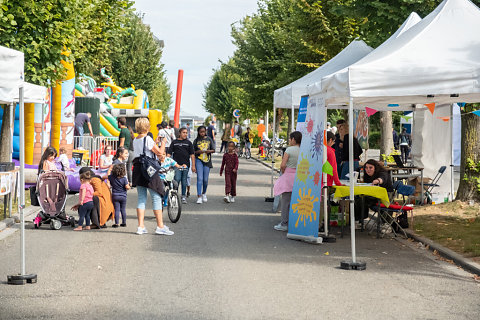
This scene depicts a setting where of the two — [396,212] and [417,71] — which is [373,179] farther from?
[417,71]

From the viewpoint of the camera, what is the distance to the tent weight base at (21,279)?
7.73 metres

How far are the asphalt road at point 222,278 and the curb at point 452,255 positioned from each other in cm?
18

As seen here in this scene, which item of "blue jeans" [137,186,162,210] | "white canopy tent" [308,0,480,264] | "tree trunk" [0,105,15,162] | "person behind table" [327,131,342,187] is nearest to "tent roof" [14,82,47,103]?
"tree trunk" [0,105,15,162]

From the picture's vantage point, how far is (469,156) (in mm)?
15102

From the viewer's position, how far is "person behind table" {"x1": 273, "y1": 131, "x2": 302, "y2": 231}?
12445 mm

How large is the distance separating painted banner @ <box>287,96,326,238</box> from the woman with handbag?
6.81 feet

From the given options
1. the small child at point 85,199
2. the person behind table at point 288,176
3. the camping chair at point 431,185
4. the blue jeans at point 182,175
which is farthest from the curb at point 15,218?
the camping chair at point 431,185

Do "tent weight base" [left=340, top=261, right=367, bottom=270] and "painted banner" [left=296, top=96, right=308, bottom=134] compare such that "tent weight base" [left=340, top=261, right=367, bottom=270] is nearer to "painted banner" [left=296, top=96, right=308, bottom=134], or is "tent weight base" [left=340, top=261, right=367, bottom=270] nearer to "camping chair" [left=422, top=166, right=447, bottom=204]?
"painted banner" [left=296, top=96, right=308, bottom=134]

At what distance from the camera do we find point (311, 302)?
7055mm

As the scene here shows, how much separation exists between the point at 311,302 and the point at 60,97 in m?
18.9

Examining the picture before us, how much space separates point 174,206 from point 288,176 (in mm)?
2300

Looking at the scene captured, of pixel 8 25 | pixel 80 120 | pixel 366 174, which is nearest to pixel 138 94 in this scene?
pixel 80 120

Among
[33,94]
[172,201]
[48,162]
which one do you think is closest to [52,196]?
[48,162]

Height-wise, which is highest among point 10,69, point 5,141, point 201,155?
point 10,69
